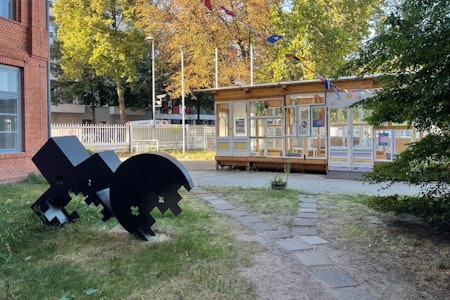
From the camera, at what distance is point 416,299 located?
3.54m

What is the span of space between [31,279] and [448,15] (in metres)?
4.71

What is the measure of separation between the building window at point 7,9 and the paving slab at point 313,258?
10.4 m

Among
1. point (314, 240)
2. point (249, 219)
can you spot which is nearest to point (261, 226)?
point (249, 219)

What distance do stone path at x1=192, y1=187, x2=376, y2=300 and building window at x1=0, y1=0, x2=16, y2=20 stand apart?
7835mm

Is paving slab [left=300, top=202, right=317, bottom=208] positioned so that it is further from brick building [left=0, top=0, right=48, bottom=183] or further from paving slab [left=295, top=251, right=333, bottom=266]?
brick building [left=0, top=0, right=48, bottom=183]

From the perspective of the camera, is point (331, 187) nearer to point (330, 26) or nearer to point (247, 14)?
point (330, 26)

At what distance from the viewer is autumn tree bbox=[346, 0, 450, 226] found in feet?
13.5

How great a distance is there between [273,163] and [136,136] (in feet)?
44.6

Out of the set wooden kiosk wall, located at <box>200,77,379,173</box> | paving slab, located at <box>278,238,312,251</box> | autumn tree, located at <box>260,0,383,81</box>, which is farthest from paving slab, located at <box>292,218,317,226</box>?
autumn tree, located at <box>260,0,383,81</box>

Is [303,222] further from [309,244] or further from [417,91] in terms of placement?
[417,91]

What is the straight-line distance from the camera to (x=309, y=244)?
512 cm

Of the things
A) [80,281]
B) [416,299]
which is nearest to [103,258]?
[80,281]

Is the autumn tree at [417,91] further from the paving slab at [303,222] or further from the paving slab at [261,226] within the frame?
the paving slab at [261,226]

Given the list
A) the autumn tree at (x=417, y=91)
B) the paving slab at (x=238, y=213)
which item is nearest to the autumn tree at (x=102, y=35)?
the paving slab at (x=238, y=213)
